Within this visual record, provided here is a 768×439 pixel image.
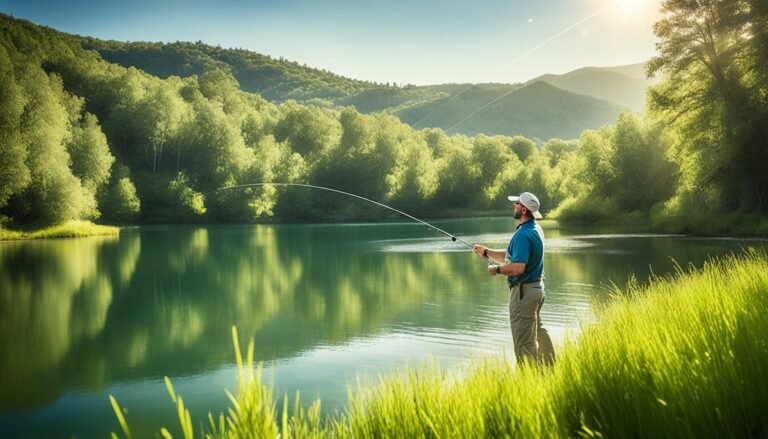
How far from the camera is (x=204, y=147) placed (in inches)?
2938

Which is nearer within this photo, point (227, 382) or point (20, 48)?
point (227, 382)

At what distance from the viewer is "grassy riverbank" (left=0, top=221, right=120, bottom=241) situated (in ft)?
146

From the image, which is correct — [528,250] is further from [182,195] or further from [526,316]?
[182,195]

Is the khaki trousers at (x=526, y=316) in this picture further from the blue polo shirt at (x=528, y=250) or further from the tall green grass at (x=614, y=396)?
the tall green grass at (x=614, y=396)

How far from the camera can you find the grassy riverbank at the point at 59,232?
44.6 metres

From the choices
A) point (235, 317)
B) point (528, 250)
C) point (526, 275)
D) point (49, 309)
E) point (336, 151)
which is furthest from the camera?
point (336, 151)

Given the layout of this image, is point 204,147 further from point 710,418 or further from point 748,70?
point 710,418

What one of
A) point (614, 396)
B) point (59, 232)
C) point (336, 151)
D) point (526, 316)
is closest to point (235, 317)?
point (526, 316)

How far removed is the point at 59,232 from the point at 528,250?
45.9m

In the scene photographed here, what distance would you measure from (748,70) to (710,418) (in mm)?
32984

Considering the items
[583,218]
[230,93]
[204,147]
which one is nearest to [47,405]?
[583,218]

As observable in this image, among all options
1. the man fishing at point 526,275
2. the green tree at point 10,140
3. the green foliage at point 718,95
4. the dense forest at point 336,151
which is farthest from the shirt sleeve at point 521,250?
the green tree at point 10,140

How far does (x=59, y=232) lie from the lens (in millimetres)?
46969

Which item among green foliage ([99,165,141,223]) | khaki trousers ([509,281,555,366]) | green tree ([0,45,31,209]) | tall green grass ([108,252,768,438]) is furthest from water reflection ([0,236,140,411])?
green foliage ([99,165,141,223])
